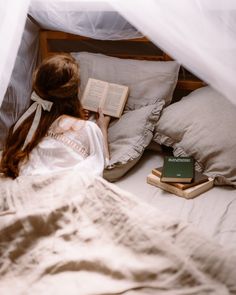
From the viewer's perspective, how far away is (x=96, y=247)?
1.10 m

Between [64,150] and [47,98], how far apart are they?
22 cm

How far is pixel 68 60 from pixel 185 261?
3.04ft

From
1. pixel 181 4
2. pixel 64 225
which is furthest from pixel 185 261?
pixel 181 4

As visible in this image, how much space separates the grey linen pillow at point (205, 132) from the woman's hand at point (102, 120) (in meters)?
0.24

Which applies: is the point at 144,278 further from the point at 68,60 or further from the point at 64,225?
the point at 68,60

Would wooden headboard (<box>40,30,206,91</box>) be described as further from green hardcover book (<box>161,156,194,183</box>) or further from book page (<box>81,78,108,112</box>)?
Result: green hardcover book (<box>161,156,194,183</box>)

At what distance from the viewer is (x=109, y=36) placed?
1766 mm

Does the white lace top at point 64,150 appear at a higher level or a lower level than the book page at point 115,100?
lower

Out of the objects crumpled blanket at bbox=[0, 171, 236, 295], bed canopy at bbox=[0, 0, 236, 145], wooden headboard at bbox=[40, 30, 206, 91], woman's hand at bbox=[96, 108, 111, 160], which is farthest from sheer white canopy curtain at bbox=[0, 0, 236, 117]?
wooden headboard at bbox=[40, 30, 206, 91]

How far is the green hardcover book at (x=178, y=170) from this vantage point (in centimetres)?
150

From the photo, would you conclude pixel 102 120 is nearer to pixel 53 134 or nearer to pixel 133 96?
pixel 133 96

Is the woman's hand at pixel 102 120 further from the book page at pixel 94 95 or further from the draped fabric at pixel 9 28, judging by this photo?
Result: the draped fabric at pixel 9 28

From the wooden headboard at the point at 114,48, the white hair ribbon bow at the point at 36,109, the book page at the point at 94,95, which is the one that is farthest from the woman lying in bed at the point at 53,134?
the wooden headboard at the point at 114,48

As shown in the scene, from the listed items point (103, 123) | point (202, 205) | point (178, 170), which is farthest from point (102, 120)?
point (202, 205)
